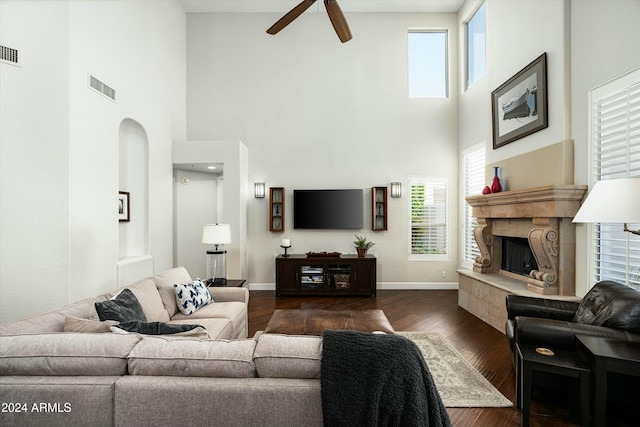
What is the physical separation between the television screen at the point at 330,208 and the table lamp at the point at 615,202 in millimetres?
3985

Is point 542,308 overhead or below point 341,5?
below

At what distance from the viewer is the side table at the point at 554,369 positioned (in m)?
1.82

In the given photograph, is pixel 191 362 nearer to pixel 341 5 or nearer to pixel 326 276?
pixel 326 276

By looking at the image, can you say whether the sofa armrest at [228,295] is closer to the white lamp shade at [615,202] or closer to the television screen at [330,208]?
the television screen at [330,208]

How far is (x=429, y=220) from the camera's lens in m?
6.05

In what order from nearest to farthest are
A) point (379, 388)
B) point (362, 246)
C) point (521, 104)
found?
1. point (379, 388)
2. point (521, 104)
3. point (362, 246)

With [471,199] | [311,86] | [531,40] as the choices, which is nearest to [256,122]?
[311,86]

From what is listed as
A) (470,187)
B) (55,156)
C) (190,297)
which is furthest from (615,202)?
(55,156)

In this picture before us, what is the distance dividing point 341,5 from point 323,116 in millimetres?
2003

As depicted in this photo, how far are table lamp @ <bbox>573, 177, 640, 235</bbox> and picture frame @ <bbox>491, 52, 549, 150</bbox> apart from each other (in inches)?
75.7

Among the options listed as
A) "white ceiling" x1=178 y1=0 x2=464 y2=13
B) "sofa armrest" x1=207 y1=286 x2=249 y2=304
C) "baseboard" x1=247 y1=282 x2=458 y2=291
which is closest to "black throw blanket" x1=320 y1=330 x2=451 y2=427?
"sofa armrest" x1=207 y1=286 x2=249 y2=304

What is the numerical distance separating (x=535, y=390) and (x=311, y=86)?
5.52 meters

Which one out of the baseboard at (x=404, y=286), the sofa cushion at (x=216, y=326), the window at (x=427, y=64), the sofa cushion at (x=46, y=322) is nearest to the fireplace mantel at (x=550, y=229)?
the baseboard at (x=404, y=286)

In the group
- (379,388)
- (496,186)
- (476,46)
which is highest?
(476,46)
